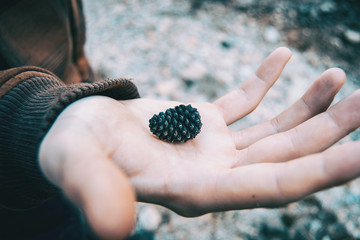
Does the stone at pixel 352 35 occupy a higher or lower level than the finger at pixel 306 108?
lower

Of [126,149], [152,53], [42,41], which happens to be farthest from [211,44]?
[126,149]

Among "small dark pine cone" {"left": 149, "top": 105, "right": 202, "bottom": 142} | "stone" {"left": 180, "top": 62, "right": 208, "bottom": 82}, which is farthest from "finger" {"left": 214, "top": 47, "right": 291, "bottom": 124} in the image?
"stone" {"left": 180, "top": 62, "right": 208, "bottom": 82}

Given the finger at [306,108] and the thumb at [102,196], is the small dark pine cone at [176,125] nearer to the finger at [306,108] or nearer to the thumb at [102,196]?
the finger at [306,108]

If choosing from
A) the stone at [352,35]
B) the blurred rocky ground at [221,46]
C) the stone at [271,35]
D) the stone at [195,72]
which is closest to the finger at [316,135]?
the blurred rocky ground at [221,46]

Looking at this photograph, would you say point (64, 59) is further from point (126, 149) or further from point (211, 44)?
point (211, 44)

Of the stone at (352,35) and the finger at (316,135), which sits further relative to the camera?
the stone at (352,35)

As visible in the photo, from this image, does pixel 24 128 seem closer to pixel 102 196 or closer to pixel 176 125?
pixel 102 196
